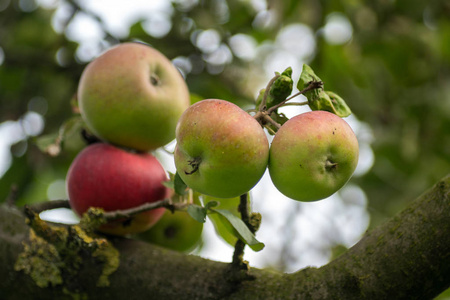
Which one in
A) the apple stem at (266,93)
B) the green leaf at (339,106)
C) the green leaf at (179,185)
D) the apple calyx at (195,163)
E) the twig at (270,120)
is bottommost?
the green leaf at (179,185)

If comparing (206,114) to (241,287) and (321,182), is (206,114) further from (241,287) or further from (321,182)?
(241,287)

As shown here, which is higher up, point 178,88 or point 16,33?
point 178,88

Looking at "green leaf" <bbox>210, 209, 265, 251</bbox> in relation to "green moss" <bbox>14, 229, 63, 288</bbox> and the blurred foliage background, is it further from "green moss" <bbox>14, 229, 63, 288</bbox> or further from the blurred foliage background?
the blurred foliage background

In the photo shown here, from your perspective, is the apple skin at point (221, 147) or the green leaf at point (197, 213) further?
the green leaf at point (197, 213)

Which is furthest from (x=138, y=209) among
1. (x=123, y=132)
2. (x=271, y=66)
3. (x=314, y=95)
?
(x=271, y=66)

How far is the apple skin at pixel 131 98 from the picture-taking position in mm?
1224

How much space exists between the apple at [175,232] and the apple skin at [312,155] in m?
0.59

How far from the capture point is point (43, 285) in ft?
3.69

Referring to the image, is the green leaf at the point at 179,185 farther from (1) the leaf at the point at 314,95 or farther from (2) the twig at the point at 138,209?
(1) the leaf at the point at 314,95

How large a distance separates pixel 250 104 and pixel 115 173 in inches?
37.5

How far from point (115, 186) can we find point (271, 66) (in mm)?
1623

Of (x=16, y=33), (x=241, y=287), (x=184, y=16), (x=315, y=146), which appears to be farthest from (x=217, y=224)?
(x=16, y=33)

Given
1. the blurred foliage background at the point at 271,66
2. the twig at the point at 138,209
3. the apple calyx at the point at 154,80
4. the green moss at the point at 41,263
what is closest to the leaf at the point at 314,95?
the twig at the point at 138,209

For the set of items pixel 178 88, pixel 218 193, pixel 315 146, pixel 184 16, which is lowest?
pixel 184 16
